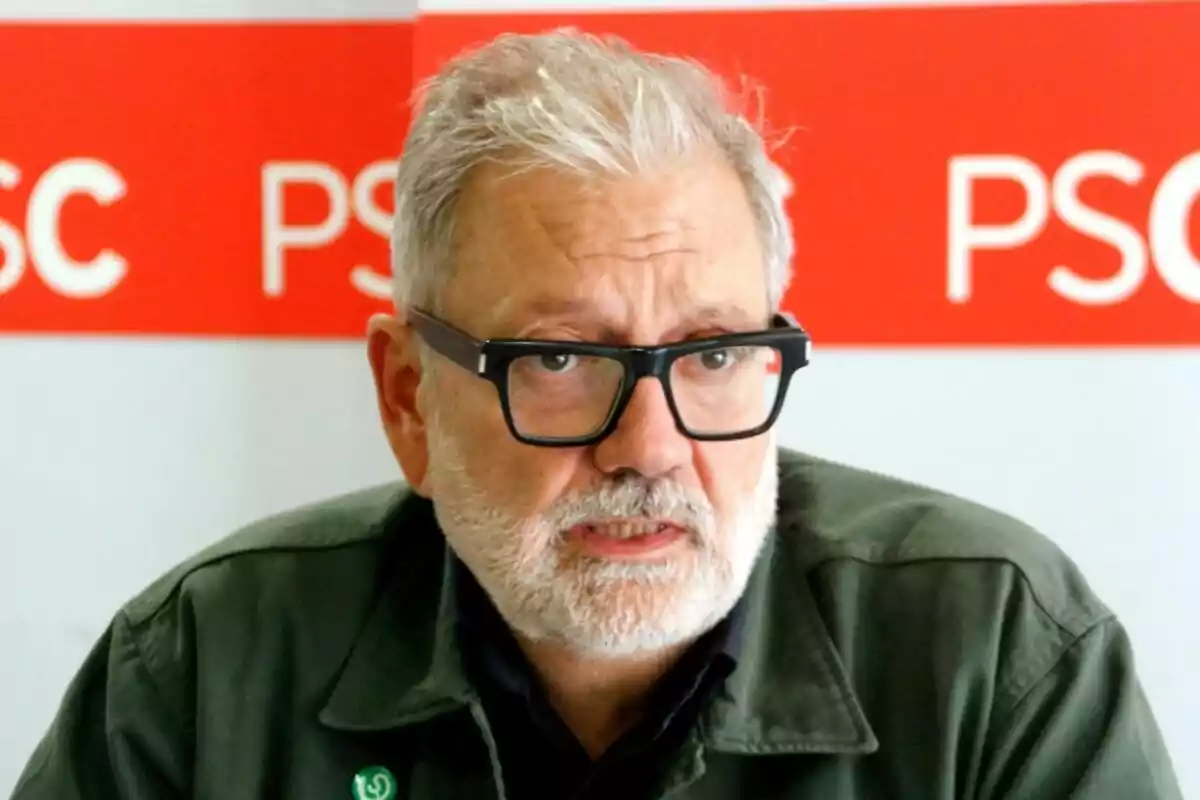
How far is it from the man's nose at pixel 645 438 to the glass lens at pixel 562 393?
0.07 feet

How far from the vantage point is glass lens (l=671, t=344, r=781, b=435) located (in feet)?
3.52

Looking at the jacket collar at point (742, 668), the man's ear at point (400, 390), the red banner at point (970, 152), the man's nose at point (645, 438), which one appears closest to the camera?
the man's nose at point (645, 438)

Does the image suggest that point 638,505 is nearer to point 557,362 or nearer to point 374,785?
point 557,362

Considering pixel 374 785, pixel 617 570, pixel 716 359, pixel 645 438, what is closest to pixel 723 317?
pixel 716 359

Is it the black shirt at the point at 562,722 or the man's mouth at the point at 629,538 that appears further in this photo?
the black shirt at the point at 562,722

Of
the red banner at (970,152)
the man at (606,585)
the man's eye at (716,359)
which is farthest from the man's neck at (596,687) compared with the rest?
the red banner at (970,152)

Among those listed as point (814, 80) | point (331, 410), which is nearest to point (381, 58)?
point (331, 410)

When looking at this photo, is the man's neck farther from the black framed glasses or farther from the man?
the black framed glasses

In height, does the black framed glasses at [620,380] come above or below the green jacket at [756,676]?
above

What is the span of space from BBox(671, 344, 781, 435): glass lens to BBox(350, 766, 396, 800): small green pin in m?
0.47

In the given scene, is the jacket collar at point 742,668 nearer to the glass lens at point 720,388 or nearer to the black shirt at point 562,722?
the black shirt at point 562,722

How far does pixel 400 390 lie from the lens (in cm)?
128

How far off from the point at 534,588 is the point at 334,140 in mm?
983

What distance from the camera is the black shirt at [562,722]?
3.84 ft
